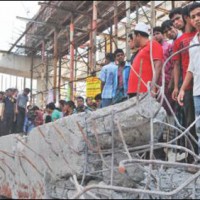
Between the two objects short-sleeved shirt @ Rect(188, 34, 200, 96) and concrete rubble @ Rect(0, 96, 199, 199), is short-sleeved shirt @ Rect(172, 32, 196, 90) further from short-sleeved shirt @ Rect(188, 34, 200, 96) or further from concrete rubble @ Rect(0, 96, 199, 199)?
concrete rubble @ Rect(0, 96, 199, 199)

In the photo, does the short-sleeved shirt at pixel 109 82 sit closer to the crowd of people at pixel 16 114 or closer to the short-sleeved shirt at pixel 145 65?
the short-sleeved shirt at pixel 145 65

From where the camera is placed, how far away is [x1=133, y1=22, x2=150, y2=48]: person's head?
3736 mm

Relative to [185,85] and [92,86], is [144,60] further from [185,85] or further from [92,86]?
[92,86]

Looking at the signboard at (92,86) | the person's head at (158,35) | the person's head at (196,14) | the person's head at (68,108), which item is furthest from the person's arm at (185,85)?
the signboard at (92,86)

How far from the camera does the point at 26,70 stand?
17219 millimetres

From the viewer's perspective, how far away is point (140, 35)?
377cm

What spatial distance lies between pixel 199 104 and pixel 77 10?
8.81 metres

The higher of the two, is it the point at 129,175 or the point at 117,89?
the point at 117,89

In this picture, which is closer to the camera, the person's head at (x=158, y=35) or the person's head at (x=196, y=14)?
the person's head at (x=196, y=14)

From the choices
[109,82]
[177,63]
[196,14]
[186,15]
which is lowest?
[177,63]

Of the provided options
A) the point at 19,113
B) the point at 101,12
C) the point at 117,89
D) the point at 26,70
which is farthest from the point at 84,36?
the point at 117,89

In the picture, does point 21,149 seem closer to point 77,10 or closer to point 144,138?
point 144,138

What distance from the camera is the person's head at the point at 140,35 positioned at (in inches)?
147

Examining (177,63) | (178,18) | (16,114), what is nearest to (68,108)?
(16,114)
